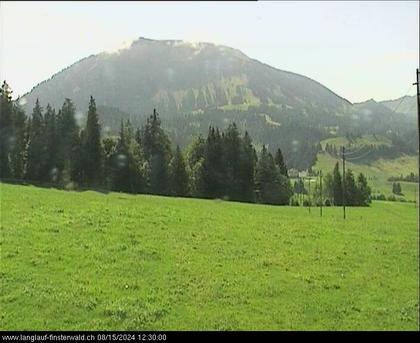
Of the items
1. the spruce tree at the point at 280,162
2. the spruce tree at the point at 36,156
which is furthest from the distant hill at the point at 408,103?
the spruce tree at the point at 36,156

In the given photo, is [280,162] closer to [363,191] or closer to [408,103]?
[408,103]

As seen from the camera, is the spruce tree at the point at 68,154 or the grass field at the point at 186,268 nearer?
the grass field at the point at 186,268

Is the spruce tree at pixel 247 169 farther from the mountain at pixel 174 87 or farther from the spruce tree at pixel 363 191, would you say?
the spruce tree at pixel 363 191

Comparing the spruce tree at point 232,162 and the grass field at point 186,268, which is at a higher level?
the spruce tree at point 232,162

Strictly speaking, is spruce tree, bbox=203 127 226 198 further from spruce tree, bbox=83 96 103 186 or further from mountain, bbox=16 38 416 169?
spruce tree, bbox=83 96 103 186

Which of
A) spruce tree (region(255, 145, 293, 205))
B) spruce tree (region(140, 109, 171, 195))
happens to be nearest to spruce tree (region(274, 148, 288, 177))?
spruce tree (region(255, 145, 293, 205))

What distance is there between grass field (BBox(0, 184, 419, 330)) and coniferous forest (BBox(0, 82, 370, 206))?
2.21 feet

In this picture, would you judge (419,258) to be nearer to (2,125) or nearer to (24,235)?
(24,235)

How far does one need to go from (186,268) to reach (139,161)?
6.02m

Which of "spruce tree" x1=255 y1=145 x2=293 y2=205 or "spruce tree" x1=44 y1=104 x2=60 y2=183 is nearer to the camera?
"spruce tree" x1=255 y1=145 x2=293 y2=205

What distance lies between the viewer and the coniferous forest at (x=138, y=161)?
50.7 feet

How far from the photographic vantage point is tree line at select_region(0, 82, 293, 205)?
15523 millimetres

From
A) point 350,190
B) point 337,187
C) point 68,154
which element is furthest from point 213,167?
point 350,190

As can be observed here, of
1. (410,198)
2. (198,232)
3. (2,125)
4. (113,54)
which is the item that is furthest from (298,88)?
(410,198)
